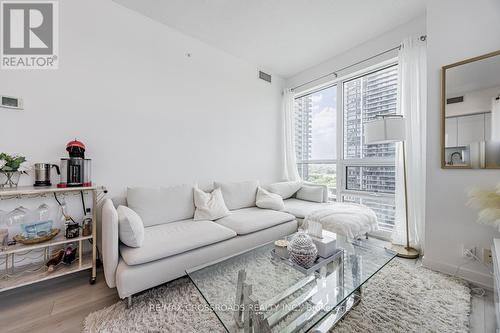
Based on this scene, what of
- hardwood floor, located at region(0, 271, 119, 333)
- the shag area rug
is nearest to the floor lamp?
the shag area rug

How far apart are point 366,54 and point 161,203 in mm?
3431

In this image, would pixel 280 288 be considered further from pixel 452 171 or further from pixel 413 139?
pixel 413 139

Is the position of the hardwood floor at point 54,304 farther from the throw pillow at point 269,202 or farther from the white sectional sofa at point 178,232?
the throw pillow at point 269,202

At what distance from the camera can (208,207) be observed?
92.6 inches

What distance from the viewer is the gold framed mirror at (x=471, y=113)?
170cm

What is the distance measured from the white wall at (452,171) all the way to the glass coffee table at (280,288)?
94 cm

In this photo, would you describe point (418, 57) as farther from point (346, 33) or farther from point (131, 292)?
point (131, 292)

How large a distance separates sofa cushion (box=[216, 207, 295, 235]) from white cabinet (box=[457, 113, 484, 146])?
6.04ft

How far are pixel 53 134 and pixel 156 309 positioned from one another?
6.17 feet

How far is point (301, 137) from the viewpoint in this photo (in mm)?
3979

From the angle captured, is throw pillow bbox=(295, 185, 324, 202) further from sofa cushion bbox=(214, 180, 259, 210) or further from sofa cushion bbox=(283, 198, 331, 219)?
sofa cushion bbox=(214, 180, 259, 210)

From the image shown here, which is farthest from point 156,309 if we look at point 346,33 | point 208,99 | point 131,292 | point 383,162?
point 346,33

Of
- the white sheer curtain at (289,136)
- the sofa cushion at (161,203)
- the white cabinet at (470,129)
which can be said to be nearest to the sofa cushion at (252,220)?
the sofa cushion at (161,203)

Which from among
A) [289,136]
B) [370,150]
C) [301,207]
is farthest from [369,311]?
[289,136]
